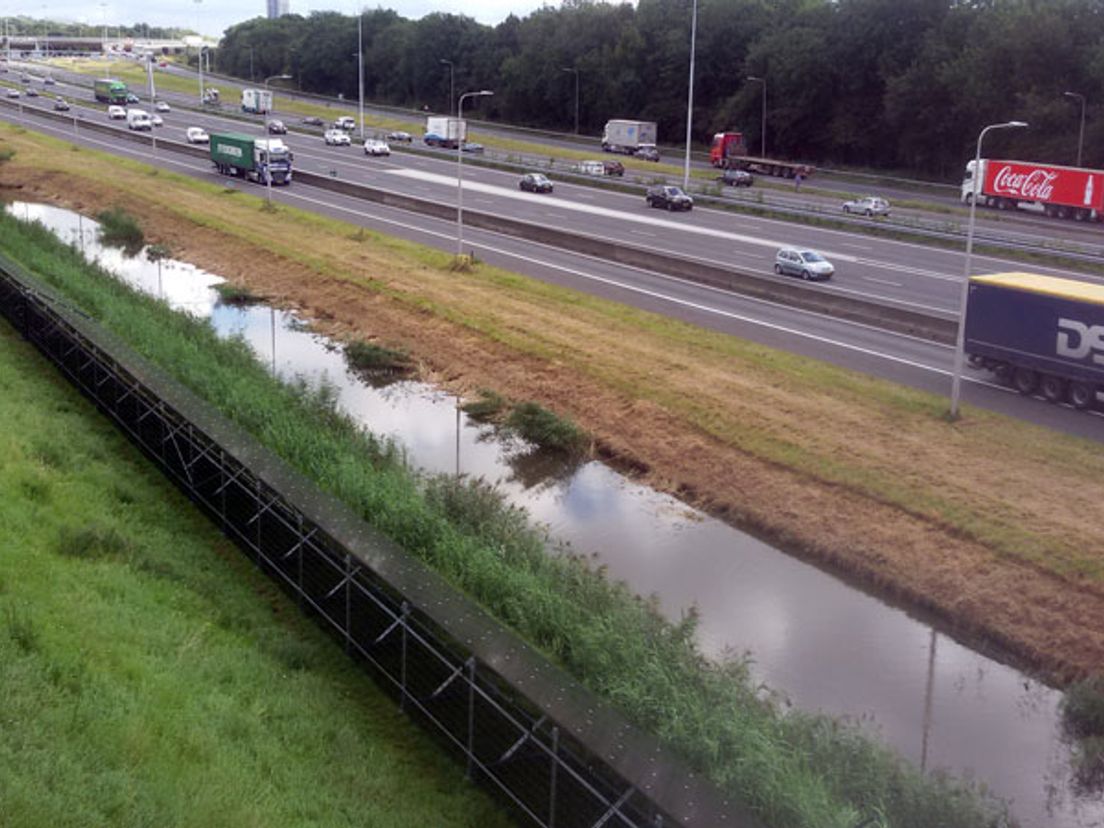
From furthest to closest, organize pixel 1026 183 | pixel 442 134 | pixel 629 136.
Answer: pixel 442 134
pixel 629 136
pixel 1026 183

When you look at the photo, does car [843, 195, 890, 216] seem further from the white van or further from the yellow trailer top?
the white van

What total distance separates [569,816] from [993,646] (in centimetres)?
1121

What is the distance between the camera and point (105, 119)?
11262 centimetres

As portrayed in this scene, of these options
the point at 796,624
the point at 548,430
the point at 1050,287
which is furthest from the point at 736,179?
the point at 796,624

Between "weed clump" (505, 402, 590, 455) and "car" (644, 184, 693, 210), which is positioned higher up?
"car" (644, 184, 693, 210)

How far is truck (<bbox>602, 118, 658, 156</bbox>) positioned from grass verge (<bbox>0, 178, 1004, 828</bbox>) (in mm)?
77204

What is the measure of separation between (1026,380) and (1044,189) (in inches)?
1643

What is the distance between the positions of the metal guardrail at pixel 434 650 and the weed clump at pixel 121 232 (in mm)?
36179

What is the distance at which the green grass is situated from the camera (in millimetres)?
9680

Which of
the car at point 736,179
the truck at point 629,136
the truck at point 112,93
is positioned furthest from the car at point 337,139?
the truck at point 112,93

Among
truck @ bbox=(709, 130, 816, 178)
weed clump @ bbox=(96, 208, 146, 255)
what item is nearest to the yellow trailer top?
weed clump @ bbox=(96, 208, 146, 255)

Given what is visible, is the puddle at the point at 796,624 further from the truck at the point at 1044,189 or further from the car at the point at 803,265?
the truck at the point at 1044,189

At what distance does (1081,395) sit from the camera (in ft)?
96.2

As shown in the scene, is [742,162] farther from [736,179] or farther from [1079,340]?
[1079,340]
